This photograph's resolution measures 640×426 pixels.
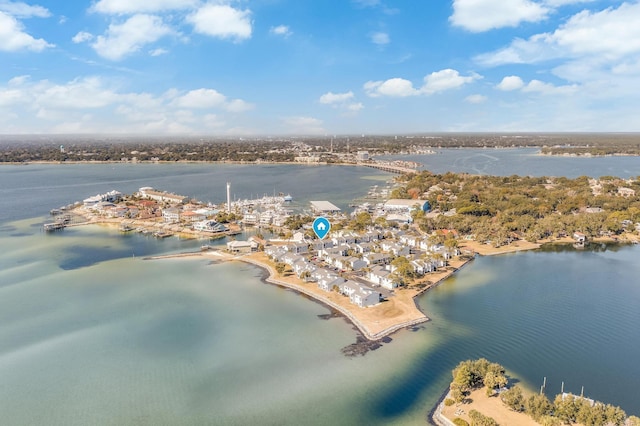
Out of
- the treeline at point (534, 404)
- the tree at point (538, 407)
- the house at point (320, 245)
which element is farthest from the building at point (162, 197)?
the tree at point (538, 407)

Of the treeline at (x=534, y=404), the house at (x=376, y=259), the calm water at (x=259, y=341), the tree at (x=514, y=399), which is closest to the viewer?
the treeline at (x=534, y=404)

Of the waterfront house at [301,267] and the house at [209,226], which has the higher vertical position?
the house at [209,226]

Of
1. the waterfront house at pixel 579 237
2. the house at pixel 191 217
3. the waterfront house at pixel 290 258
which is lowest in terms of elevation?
the waterfront house at pixel 579 237

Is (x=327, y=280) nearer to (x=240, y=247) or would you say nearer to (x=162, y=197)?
(x=240, y=247)

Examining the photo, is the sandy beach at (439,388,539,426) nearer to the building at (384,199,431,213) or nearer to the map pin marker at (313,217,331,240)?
the map pin marker at (313,217,331,240)

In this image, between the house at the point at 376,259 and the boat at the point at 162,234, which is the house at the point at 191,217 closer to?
the boat at the point at 162,234

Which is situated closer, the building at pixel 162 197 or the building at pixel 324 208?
the building at pixel 324 208

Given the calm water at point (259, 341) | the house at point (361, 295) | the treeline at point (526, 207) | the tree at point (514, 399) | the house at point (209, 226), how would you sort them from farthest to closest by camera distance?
the house at point (209, 226) → the treeline at point (526, 207) → the house at point (361, 295) → the calm water at point (259, 341) → the tree at point (514, 399)
